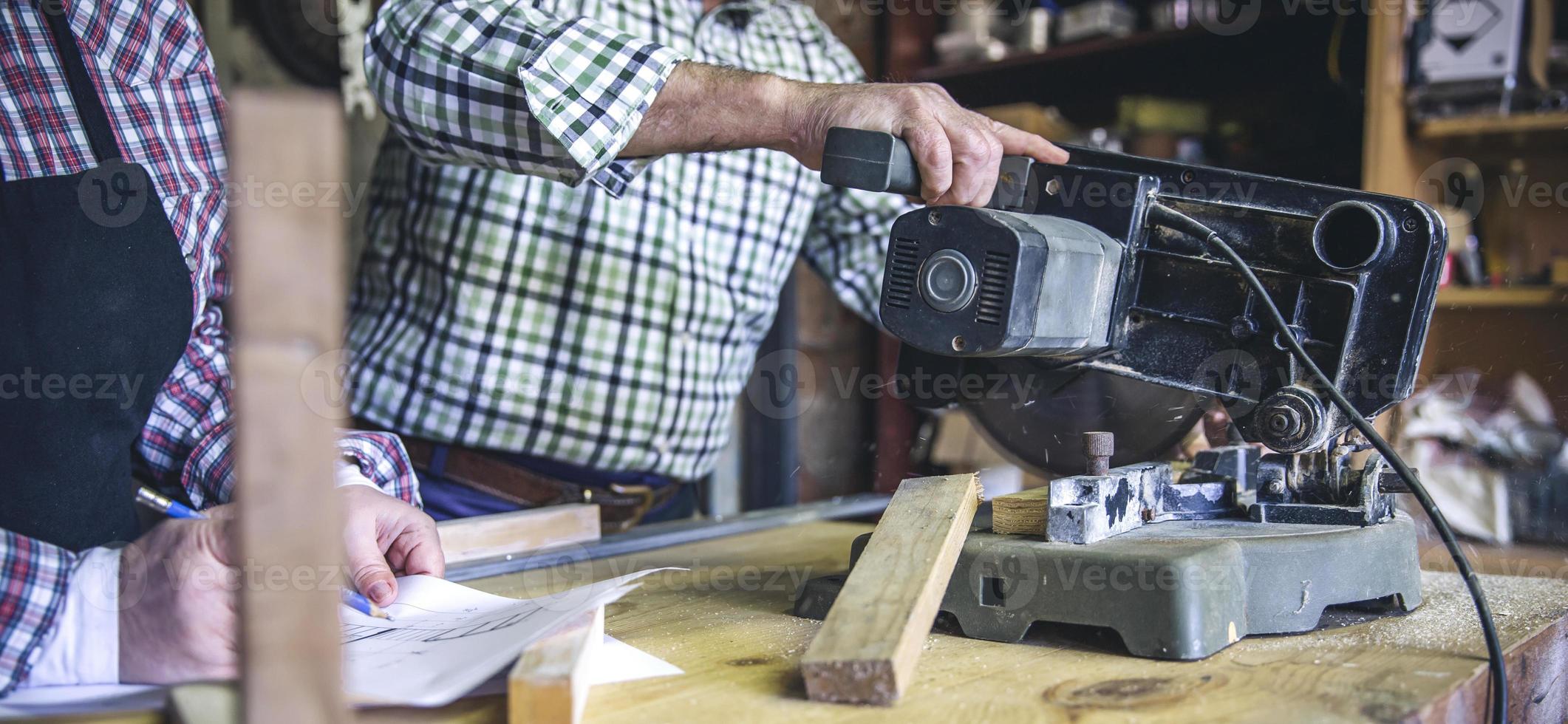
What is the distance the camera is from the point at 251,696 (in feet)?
1.40

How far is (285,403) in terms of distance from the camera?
425 mm

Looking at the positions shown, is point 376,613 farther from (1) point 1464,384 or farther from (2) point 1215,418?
(1) point 1464,384

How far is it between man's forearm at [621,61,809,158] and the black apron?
488 millimetres

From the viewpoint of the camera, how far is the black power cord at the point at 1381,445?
0.75 metres

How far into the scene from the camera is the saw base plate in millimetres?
775

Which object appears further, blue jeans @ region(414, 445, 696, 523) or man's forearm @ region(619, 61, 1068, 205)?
blue jeans @ region(414, 445, 696, 523)

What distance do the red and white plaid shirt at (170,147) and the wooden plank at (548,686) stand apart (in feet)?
1.81

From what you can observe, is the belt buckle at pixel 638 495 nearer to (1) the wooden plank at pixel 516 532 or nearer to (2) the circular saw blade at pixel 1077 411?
(1) the wooden plank at pixel 516 532

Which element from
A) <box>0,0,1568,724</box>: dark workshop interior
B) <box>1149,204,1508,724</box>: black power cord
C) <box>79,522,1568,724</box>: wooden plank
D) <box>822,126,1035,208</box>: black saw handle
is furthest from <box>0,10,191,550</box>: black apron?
<box>1149,204,1508,724</box>: black power cord

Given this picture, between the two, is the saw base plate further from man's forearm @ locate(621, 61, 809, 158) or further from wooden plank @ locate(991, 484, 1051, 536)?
man's forearm @ locate(621, 61, 809, 158)

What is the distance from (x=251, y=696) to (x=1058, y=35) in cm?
272

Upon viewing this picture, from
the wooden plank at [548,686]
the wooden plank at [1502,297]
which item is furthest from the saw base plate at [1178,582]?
the wooden plank at [1502,297]

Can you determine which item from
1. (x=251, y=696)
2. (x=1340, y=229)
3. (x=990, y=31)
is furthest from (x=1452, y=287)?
(x=251, y=696)

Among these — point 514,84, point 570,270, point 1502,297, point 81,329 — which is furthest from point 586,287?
point 1502,297
